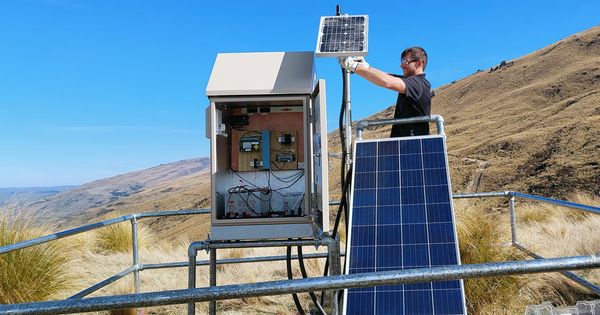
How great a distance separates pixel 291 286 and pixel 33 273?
5171mm

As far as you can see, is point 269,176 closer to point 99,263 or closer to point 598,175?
point 99,263

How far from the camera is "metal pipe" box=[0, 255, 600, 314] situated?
6.05 ft

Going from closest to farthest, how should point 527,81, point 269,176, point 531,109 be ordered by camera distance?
point 269,176
point 531,109
point 527,81

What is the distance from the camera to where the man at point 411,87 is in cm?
441

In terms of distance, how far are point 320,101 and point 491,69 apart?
250 ft

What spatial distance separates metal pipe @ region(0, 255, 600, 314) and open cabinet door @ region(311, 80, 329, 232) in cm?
200

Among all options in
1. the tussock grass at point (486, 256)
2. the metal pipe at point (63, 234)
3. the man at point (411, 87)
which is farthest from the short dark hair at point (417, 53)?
the metal pipe at point (63, 234)

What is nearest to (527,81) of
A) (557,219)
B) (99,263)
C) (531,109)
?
(531,109)

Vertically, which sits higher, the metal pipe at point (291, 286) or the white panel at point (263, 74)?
the white panel at point (263, 74)

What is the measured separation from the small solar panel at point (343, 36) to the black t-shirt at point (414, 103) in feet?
1.93

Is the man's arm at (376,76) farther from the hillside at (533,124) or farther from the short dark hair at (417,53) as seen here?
the hillside at (533,124)

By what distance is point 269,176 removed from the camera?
5242 mm

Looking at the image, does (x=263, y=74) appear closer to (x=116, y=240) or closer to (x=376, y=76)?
(x=376, y=76)

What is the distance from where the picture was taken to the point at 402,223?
3992 millimetres
